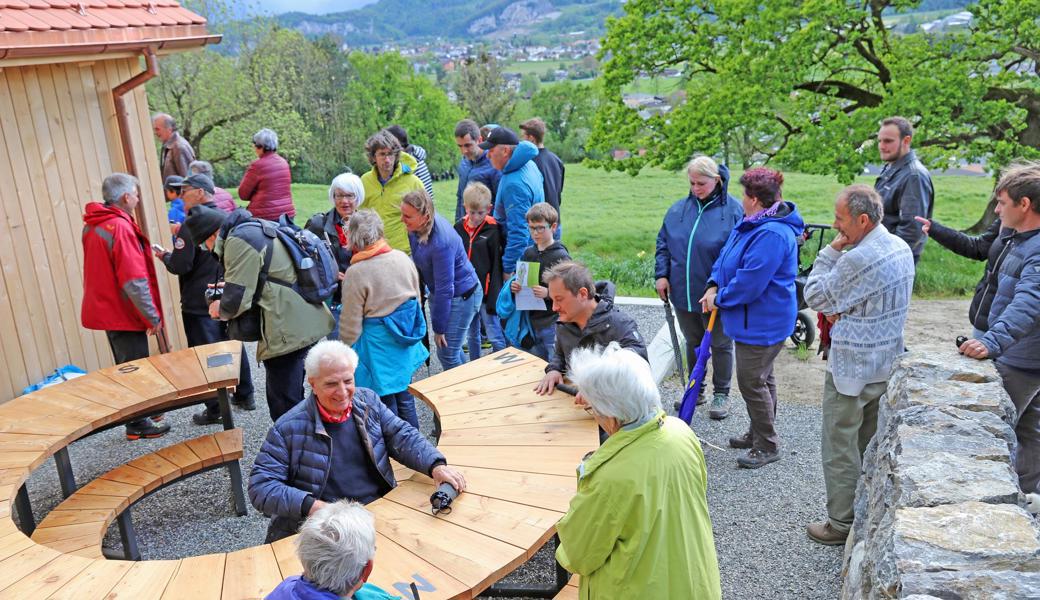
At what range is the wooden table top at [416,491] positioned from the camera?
265 cm

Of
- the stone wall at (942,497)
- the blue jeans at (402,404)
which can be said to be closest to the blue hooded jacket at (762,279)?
the stone wall at (942,497)

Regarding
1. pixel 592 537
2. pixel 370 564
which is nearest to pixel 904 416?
pixel 592 537

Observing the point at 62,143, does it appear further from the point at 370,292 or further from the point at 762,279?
the point at 762,279

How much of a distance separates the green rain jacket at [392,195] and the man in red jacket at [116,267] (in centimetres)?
181

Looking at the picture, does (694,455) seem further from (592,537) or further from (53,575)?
(53,575)

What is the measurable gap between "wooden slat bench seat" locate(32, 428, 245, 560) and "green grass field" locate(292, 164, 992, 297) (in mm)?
6415

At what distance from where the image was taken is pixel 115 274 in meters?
5.18

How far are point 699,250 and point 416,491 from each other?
10.0 ft

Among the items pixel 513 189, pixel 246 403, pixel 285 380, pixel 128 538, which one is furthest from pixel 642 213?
pixel 128 538

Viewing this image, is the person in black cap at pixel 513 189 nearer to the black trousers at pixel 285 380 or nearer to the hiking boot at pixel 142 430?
the black trousers at pixel 285 380

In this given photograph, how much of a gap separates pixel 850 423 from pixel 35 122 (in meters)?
6.18

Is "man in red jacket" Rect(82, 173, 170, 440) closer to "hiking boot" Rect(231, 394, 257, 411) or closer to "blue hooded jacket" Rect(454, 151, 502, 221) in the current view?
"hiking boot" Rect(231, 394, 257, 411)

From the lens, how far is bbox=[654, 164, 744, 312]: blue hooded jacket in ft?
→ 17.7

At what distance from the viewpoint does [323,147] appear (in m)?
26.8
